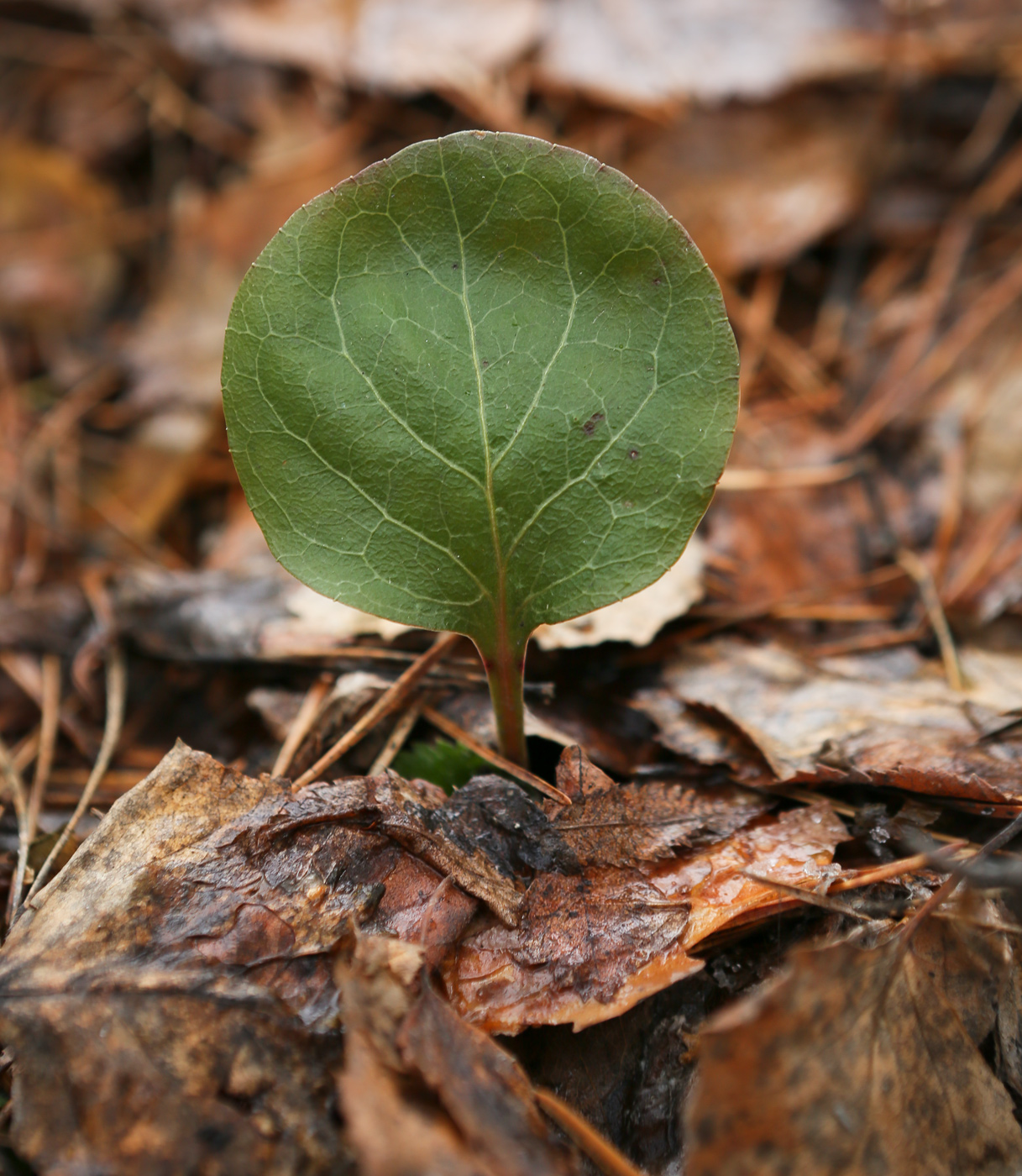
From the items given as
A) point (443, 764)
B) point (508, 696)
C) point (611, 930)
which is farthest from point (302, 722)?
point (611, 930)

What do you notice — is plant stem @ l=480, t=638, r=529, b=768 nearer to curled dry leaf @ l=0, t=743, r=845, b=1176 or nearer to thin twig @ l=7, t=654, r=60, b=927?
curled dry leaf @ l=0, t=743, r=845, b=1176

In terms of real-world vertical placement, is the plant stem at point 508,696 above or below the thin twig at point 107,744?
above

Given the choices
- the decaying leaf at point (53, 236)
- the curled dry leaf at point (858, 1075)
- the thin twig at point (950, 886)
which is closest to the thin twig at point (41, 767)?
the curled dry leaf at point (858, 1075)

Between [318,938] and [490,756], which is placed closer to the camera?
[318,938]

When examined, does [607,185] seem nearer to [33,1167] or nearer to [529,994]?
[529,994]

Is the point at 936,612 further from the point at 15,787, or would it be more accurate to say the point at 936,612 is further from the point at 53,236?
the point at 53,236

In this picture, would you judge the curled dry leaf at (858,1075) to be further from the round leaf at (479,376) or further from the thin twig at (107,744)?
the thin twig at (107,744)

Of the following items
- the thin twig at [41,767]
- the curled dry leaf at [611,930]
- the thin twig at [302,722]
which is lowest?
the thin twig at [41,767]
